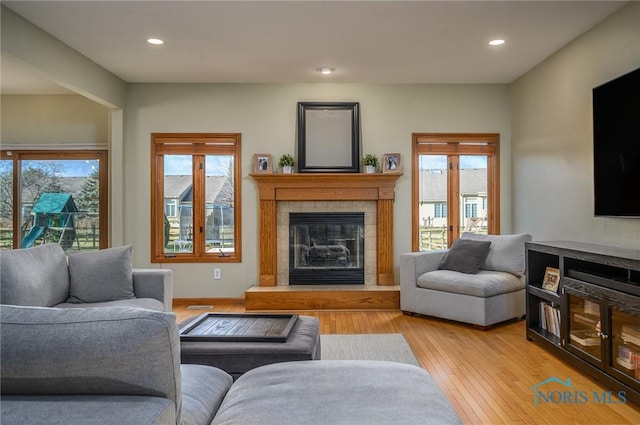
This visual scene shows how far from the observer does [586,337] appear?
9.38ft

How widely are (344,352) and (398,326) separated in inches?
37.5

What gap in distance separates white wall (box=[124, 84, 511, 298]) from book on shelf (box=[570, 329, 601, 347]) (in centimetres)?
230

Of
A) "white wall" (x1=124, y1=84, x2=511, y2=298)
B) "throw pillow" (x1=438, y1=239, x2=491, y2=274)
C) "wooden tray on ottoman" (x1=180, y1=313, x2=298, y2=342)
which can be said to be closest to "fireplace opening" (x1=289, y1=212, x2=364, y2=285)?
"white wall" (x1=124, y1=84, x2=511, y2=298)

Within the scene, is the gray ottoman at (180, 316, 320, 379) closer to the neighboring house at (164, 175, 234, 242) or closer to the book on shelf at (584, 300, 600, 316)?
the book on shelf at (584, 300, 600, 316)

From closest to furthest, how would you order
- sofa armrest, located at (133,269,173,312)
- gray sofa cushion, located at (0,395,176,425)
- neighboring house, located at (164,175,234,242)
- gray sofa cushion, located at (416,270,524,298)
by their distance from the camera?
1. gray sofa cushion, located at (0,395,176,425)
2. sofa armrest, located at (133,269,173,312)
3. gray sofa cushion, located at (416,270,524,298)
4. neighboring house, located at (164,175,234,242)

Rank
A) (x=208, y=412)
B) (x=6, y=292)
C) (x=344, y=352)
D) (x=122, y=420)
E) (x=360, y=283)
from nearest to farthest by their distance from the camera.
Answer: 1. (x=122, y=420)
2. (x=208, y=412)
3. (x=6, y=292)
4. (x=344, y=352)
5. (x=360, y=283)

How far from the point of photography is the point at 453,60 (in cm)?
423

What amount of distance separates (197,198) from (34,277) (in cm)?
249

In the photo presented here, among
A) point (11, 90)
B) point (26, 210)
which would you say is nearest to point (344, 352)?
point (26, 210)

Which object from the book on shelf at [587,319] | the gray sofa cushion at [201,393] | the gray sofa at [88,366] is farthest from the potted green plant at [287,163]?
the gray sofa at [88,366]

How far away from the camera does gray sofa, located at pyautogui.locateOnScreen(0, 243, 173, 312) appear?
259cm

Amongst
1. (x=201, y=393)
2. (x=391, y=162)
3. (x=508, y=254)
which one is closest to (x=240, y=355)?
(x=201, y=393)

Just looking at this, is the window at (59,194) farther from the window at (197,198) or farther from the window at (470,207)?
the window at (470,207)

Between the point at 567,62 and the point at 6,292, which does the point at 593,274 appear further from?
the point at 6,292
